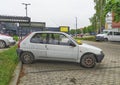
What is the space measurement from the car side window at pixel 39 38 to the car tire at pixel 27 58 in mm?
596

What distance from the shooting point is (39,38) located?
11875mm

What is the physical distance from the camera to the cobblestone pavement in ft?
27.2

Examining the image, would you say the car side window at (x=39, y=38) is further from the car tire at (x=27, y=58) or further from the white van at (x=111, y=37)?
the white van at (x=111, y=37)

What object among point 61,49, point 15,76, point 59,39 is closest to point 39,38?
point 59,39

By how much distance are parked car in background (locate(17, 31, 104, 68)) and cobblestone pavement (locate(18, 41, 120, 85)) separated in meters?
0.34

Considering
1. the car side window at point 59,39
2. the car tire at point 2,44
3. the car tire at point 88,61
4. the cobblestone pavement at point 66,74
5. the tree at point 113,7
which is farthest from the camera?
the tree at point 113,7

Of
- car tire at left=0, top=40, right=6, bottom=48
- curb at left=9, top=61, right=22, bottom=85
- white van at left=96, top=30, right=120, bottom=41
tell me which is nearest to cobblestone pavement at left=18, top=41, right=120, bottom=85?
curb at left=9, top=61, right=22, bottom=85

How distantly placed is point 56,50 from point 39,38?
3.15 ft

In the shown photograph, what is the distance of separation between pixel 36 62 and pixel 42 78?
357cm

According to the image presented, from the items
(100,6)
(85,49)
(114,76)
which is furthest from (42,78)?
(100,6)

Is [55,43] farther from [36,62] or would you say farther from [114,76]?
[114,76]

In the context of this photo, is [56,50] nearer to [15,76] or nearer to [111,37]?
[15,76]

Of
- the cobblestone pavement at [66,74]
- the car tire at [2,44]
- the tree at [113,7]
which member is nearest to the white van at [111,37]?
the tree at [113,7]

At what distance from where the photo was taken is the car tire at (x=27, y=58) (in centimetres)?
1183
